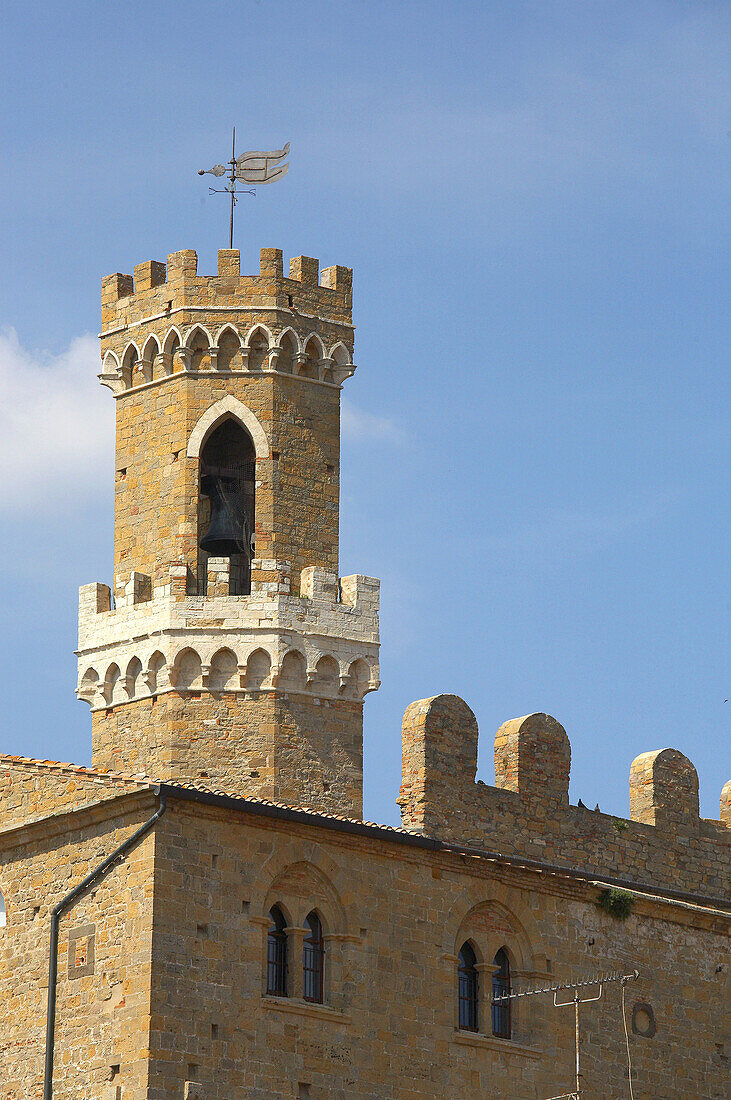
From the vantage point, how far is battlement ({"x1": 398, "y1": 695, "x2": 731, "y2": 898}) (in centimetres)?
3203

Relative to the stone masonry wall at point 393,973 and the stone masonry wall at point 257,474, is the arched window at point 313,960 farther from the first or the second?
the stone masonry wall at point 257,474

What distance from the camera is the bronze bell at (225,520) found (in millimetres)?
36406

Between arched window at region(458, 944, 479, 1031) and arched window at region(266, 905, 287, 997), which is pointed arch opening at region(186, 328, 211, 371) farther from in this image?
arched window at region(266, 905, 287, 997)

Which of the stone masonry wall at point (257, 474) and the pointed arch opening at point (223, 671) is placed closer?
the pointed arch opening at point (223, 671)

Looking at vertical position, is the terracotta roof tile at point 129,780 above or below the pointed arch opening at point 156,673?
below

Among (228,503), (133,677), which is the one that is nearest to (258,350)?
(228,503)

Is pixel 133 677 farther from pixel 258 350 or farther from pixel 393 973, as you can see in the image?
pixel 393 973

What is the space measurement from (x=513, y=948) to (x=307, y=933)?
361 cm

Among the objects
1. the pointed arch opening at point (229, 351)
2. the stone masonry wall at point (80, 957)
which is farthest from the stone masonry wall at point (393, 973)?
the pointed arch opening at point (229, 351)

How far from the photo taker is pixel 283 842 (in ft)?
95.9

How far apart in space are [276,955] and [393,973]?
1.73 meters

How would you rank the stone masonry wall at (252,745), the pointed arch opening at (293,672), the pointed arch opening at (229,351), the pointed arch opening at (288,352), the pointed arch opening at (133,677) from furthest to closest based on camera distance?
1. the pointed arch opening at (288,352)
2. the pointed arch opening at (229,351)
3. the pointed arch opening at (133,677)
4. the pointed arch opening at (293,672)
5. the stone masonry wall at (252,745)

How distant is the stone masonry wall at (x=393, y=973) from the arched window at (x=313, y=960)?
0.36 ft

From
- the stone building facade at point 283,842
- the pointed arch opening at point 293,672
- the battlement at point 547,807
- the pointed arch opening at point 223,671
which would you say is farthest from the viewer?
the pointed arch opening at point 293,672
